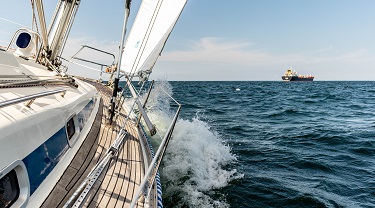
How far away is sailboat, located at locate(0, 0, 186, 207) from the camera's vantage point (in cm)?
231

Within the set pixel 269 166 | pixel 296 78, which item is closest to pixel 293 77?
pixel 296 78

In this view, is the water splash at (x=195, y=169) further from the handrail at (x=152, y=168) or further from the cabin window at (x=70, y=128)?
the cabin window at (x=70, y=128)

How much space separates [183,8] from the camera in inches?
194

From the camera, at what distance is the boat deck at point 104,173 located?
9.75ft

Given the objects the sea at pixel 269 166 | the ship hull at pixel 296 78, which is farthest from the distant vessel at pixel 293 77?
the sea at pixel 269 166

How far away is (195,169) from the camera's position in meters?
7.12

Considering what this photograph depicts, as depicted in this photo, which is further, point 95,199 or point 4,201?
point 95,199

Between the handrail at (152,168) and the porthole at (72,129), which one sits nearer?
the handrail at (152,168)

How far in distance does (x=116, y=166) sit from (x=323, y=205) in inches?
182

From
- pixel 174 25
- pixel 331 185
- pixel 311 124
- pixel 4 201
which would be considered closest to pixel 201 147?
pixel 331 185

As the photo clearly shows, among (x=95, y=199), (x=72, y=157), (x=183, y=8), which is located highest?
(x=183, y=8)

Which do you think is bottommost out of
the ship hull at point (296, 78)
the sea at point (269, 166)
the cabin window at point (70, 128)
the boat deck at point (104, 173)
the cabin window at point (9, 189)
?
the sea at point (269, 166)

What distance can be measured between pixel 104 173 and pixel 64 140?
70 centimetres

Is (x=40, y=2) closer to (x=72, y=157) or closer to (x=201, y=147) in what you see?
(x=72, y=157)
